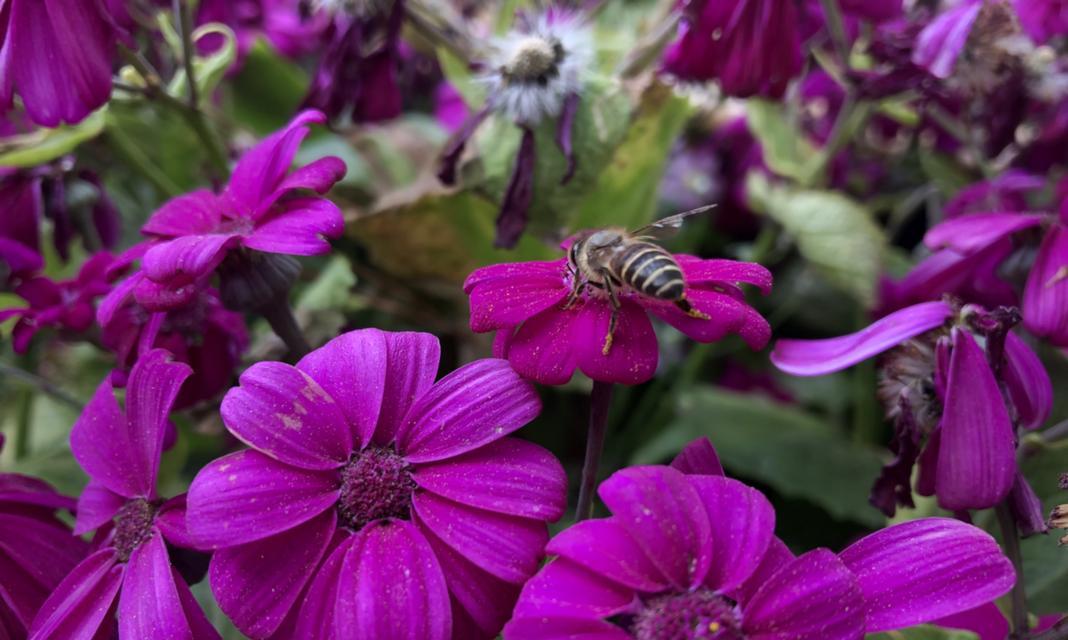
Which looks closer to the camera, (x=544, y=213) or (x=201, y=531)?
(x=201, y=531)

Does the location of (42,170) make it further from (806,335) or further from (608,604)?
(806,335)

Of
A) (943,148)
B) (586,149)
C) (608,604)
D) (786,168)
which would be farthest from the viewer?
(943,148)

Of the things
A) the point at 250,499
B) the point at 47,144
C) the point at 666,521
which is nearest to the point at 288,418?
the point at 250,499

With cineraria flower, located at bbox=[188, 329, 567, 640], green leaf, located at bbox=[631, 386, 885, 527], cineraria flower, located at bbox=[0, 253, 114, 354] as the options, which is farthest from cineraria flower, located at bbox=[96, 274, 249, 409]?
green leaf, located at bbox=[631, 386, 885, 527]

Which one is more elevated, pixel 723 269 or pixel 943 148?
pixel 723 269

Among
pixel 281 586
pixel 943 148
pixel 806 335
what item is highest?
pixel 281 586

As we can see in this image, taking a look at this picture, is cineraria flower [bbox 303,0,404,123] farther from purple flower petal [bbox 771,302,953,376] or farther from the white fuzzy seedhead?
purple flower petal [bbox 771,302,953,376]

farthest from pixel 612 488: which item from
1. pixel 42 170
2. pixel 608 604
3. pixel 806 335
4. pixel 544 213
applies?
pixel 806 335

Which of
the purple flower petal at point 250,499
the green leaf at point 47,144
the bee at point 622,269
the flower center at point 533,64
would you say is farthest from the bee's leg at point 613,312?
the green leaf at point 47,144
